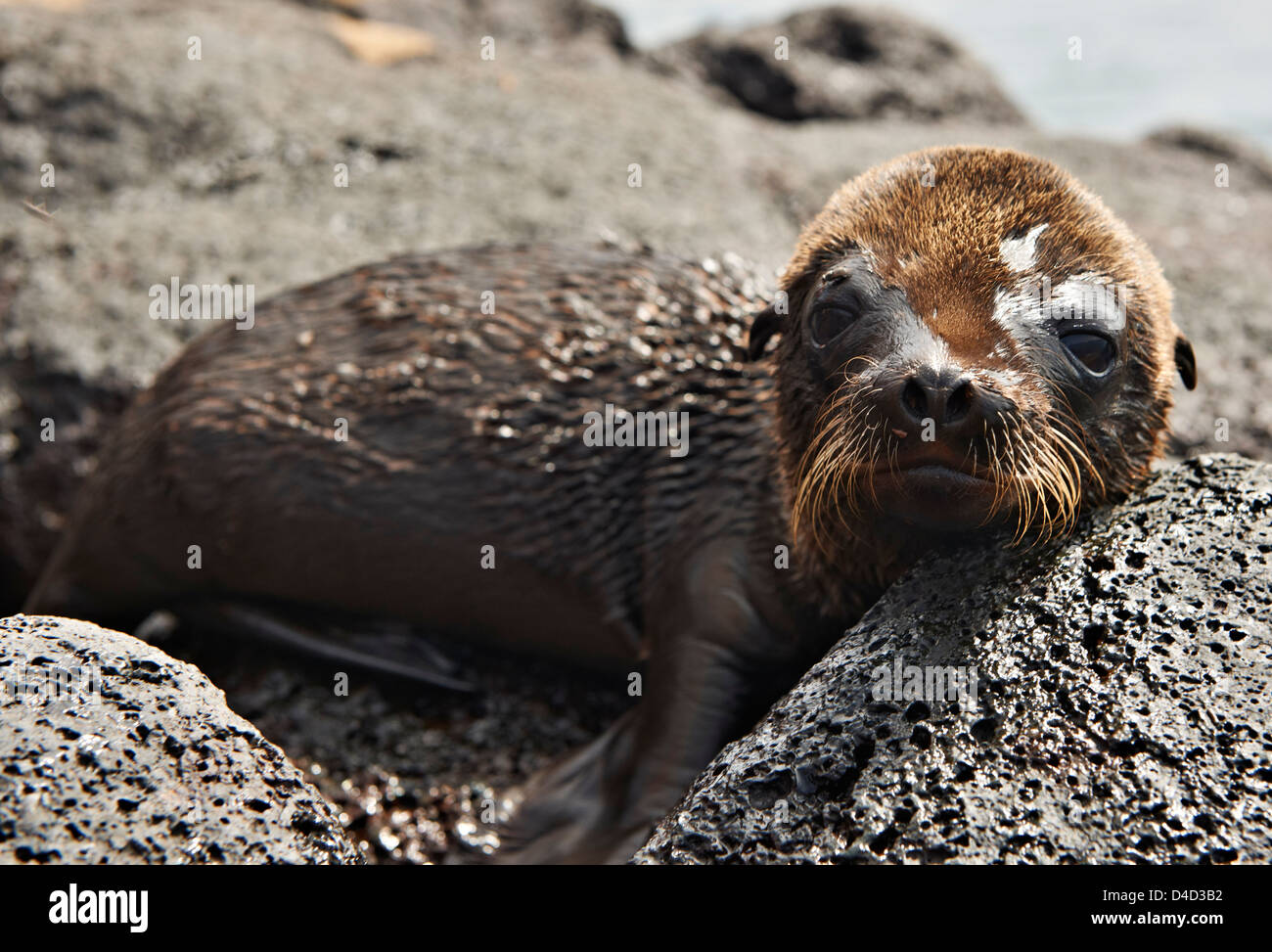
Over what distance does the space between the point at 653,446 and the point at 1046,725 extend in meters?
2.07

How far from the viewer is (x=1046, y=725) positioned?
236cm

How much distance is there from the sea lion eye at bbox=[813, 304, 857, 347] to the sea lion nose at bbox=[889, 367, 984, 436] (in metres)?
0.53

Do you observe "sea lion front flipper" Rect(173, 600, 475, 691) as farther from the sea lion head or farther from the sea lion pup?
the sea lion head

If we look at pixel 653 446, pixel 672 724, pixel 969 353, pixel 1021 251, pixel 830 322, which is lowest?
pixel 672 724

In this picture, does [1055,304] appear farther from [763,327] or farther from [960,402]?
[763,327]

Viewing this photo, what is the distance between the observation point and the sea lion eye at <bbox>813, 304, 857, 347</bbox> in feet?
10.0

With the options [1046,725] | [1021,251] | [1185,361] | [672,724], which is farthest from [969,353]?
[672,724]

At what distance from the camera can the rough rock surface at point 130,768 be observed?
218 cm

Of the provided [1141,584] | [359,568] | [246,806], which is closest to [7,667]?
[246,806]

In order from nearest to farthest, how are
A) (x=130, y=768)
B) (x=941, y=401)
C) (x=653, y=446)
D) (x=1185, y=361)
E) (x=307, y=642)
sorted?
(x=130, y=768)
(x=941, y=401)
(x=1185, y=361)
(x=653, y=446)
(x=307, y=642)

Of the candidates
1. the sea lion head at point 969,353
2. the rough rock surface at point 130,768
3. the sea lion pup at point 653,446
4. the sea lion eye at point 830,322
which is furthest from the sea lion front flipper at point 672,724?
the rough rock surface at point 130,768

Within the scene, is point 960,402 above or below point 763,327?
below

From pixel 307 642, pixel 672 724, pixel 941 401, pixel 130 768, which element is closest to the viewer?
pixel 130 768

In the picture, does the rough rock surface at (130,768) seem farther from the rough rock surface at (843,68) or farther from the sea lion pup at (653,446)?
the rough rock surface at (843,68)
